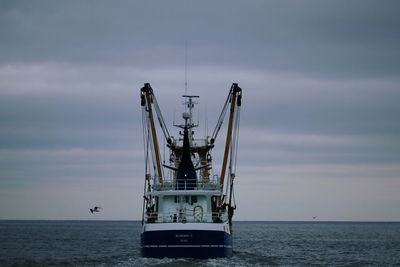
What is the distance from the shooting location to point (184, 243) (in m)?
53.6

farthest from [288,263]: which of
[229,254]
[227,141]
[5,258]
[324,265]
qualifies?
[5,258]

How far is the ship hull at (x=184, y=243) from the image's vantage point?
176 feet

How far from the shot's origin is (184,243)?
5356cm

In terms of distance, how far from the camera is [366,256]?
80.4 metres

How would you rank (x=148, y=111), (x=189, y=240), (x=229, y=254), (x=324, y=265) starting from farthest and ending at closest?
(x=148, y=111) < (x=324, y=265) < (x=229, y=254) < (x=189, y=240)

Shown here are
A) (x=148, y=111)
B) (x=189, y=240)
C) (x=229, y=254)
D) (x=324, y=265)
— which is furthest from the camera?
(x=148, y=111)

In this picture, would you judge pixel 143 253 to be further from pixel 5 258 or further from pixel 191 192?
pixel 5 258

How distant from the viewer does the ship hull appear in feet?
176

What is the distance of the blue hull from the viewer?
53.6m

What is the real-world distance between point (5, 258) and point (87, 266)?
15.2m

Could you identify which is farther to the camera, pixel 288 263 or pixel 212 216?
pixel 288 263

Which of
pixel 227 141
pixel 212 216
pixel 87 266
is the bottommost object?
pixel 87 266

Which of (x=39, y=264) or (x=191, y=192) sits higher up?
(x=191, y=192)

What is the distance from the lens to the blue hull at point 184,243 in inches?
2110
